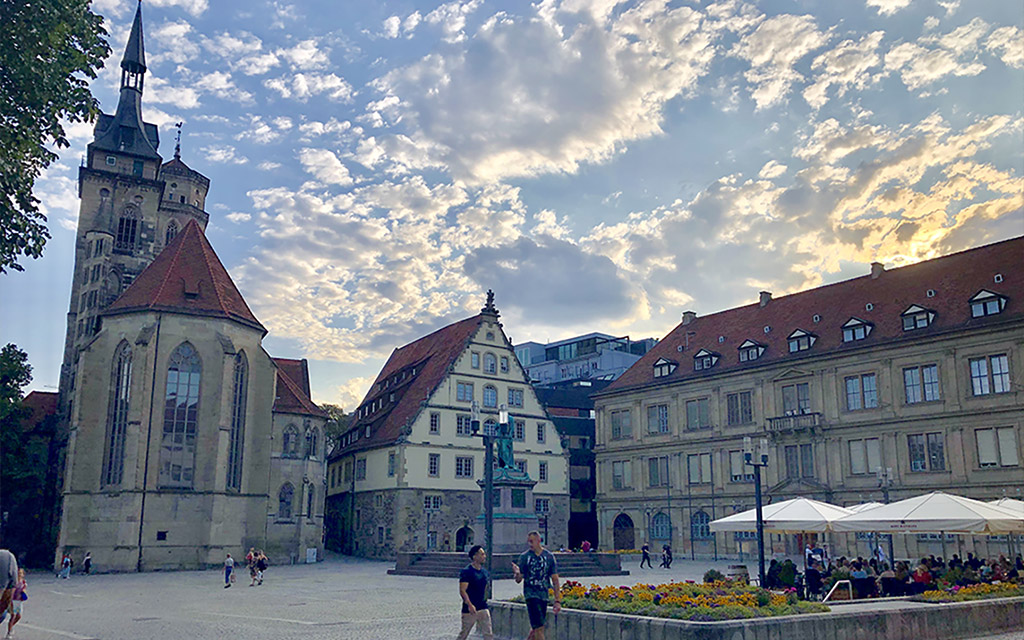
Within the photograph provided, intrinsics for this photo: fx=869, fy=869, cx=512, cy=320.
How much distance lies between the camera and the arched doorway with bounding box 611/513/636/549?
6625 cm

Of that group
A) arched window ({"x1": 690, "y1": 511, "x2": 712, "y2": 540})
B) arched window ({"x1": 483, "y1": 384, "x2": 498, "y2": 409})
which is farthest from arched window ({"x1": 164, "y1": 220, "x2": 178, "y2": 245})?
arched window ({"x1": 690, "y1": 511, "x2": 712, "y2": 540})

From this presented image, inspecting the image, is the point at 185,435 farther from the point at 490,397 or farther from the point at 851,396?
the point at 851,396

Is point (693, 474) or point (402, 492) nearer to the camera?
point (402, 492)

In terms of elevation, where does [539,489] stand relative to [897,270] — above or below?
below

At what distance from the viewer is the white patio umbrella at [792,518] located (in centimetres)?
2680

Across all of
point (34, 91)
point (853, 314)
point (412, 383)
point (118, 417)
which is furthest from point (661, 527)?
point (34, 91)

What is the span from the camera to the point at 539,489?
64500 millimetres

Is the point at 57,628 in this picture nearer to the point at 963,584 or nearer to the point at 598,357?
the point at 963,584

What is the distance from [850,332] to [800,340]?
3738 millimetres

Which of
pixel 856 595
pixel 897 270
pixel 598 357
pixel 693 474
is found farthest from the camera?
pixel 598 357

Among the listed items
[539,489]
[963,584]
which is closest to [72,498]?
[539,489]

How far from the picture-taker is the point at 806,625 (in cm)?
1519

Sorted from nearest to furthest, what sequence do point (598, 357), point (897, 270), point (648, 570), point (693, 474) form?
point (648, 570), point (897, 270), point (693, 474), point (598, 357)

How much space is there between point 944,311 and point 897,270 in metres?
7.10
